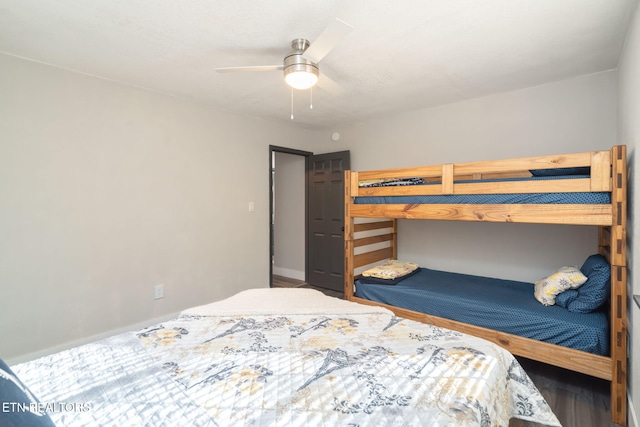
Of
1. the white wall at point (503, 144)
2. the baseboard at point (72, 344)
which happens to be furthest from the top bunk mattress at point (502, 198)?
the baseboard at point (72, 344)

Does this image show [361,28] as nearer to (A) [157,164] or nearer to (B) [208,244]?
(A) [157,164]

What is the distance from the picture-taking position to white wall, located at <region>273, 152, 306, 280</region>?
4891 millimetres

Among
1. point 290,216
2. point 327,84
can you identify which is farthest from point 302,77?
point 290,216

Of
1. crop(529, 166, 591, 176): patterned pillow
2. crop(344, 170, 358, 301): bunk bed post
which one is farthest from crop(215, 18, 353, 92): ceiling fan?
crop(529, 166, 591, 176): patterned pillow

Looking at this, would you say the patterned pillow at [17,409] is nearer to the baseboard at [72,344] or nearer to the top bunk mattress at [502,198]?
the baseboard at [72,344]

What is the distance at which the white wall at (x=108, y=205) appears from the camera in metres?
2.29

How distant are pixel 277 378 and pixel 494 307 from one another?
182 cm

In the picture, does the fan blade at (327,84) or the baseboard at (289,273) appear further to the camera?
the baseboard at (289,273)

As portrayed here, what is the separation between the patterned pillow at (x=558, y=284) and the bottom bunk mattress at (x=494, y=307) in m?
0.06

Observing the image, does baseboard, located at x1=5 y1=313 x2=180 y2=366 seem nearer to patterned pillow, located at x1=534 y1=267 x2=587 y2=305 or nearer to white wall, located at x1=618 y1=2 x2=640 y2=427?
patterned pillow, located at x1=534 y1=267 x2=587 y2=305

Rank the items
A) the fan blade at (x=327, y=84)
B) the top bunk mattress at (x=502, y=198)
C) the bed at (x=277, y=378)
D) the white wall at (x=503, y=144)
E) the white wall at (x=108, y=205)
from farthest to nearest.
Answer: the white wall at (x=503, y=144) < the white wall at (x=108, y=205) < the fan blade at (x=327, y=84) < the top bunk mattress at (x=502, y=198) < the bed at (x=277, y=378)

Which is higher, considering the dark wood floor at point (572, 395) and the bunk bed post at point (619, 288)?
the bunk bed post at point (619, 288)

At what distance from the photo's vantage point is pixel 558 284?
220cm

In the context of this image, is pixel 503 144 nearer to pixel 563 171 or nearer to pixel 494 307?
pixel 563 171
